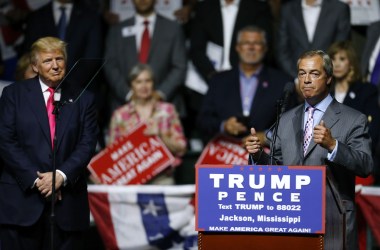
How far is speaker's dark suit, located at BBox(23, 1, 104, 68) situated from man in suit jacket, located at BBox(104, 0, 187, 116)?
0.59ft

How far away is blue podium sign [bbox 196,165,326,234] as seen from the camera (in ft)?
17.4

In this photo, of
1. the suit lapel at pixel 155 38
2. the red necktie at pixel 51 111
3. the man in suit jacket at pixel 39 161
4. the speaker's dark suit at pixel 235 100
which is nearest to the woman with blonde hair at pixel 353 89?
the speaker's dark suit at pixel 235 100

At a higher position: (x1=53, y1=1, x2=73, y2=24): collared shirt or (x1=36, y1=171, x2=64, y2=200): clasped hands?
(x1=53, y1=1, x2=73, y2=24): collared shirt

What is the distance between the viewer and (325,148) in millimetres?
5543

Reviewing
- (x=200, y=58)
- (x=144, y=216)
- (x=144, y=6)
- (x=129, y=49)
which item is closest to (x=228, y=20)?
(x=200, y=58)

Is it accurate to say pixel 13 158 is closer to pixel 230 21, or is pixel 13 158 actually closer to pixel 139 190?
pixel 139 190

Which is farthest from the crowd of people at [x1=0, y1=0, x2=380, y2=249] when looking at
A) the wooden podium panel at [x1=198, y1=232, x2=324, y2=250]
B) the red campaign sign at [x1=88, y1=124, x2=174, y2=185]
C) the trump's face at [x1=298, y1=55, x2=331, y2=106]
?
the wooden podium panel at [x1=198, y1=232, x2=324, y2=250]

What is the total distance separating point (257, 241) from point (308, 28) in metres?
4.15

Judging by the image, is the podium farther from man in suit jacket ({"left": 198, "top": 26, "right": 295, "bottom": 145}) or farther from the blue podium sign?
man in suit jacket ({"left": 198, "top": 26, "right": 295, "bottom": 145})

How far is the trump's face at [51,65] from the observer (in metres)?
6.14

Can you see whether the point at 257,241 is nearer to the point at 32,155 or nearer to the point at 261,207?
the point at 261,207

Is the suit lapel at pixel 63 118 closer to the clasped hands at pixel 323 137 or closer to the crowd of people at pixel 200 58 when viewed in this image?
the crowd of people at pixel 200 58

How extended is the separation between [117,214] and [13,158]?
7.50 ft

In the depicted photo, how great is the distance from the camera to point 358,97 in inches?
314
